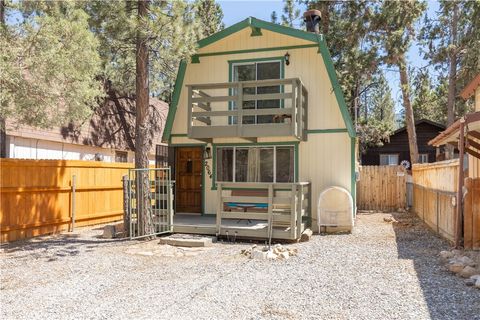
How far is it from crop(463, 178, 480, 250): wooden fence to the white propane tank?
117 inches

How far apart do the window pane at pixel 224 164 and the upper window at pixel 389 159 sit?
60.8 feet

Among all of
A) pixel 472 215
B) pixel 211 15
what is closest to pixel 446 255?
pixel 472 215

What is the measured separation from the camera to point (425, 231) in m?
10.5

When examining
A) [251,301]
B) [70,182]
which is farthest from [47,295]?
[70,182]

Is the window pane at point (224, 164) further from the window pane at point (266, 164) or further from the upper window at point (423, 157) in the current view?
the upper window at point (423, 157)

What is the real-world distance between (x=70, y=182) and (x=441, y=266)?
28.4 feet

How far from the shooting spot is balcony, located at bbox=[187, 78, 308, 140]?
9773 mm

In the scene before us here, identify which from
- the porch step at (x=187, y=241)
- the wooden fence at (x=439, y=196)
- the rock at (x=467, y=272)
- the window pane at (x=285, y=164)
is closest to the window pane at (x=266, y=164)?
the window pane at (x=285, y=164)

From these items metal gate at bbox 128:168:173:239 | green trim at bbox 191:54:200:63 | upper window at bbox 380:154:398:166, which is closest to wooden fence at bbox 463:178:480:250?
metal gate at bbox 128:168:173:239

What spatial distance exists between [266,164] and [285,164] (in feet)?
1.80

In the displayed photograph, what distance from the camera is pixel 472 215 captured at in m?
7.65

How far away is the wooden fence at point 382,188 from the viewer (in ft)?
54.2

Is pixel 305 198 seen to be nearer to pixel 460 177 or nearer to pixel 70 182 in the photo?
pixel 460 177

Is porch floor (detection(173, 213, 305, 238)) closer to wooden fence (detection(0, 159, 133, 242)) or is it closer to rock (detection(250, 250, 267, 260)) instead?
rock (detection(250, 250, 267, 260))
